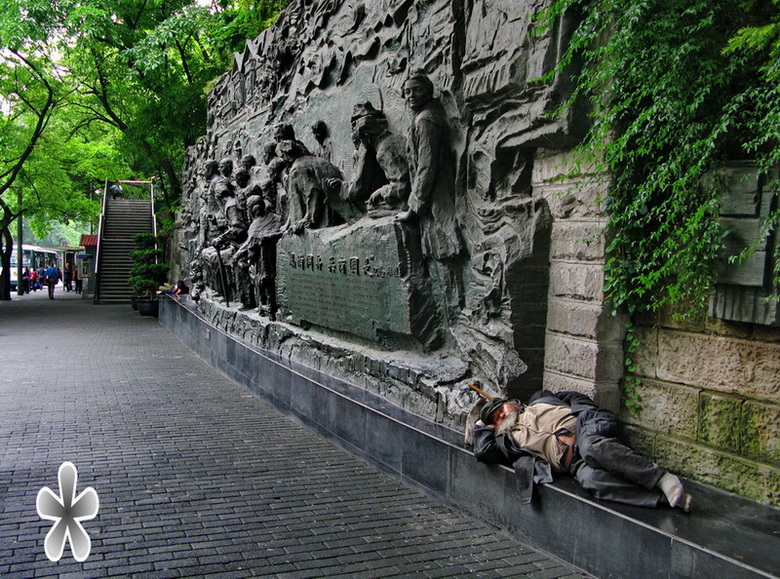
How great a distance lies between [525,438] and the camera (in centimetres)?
420

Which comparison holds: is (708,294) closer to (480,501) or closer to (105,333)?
(480,501)

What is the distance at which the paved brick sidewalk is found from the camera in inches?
152

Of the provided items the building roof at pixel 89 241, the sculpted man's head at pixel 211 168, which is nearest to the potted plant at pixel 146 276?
the sculpted man's head at pixel 211 168

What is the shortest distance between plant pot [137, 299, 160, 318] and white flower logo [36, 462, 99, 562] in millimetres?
16701

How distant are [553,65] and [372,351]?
10.9ft

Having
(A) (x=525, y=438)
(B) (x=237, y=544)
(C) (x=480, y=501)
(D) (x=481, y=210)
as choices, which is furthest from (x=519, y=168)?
(B) (x=237, y=544)

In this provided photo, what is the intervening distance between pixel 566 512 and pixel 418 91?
362cm

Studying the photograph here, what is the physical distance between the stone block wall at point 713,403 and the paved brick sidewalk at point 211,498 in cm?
102

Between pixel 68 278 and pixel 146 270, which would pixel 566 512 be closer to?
pixel 146 270

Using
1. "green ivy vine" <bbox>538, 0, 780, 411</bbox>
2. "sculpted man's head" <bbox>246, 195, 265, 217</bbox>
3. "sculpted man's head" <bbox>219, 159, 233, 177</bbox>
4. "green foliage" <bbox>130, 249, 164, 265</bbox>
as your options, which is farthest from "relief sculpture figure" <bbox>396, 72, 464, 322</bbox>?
"green foliage" <bbox>130, 249, 164, 265</bbox>

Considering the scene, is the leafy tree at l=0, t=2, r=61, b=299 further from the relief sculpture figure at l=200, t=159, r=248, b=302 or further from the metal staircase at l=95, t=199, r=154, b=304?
the relief sculpture figure at l=200, t=159, r=248, b=302

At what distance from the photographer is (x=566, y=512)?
372 cm

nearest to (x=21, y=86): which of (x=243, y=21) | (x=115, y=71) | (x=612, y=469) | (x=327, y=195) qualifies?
(x=115, y=71)

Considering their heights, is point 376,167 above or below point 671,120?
above
